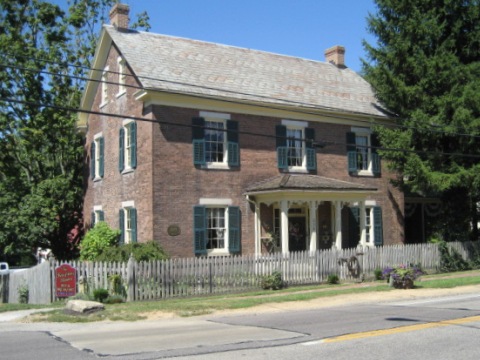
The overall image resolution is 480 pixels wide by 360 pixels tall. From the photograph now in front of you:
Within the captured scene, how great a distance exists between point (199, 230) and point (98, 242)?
4052mm

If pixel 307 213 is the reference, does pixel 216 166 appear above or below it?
above

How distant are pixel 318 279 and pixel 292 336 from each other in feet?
35.6

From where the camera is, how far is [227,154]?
73.4 feet

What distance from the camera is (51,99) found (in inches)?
1187

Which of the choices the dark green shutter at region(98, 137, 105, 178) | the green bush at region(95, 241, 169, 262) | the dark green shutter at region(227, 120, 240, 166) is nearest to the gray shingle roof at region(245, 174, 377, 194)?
the dark green shutter at region(227, 120, 240, 166)

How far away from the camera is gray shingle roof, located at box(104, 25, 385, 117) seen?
22203 mm

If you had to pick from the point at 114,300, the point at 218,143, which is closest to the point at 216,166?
the point at 218,143

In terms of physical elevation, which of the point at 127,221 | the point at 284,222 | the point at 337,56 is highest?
the point at 337,56

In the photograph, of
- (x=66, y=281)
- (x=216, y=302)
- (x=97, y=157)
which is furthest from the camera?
(x=97, y=157)

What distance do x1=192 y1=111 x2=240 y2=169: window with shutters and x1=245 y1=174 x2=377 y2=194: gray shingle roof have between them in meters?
1.31

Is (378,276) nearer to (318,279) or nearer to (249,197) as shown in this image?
(318,279)

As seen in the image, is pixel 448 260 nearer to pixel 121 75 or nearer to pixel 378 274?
pixel 378 274

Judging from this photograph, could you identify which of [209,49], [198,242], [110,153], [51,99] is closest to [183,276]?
[198,242]

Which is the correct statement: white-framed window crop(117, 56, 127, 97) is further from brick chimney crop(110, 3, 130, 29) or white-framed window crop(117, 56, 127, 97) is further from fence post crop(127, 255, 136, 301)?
fence post crop(127, 255, 136, 301)
